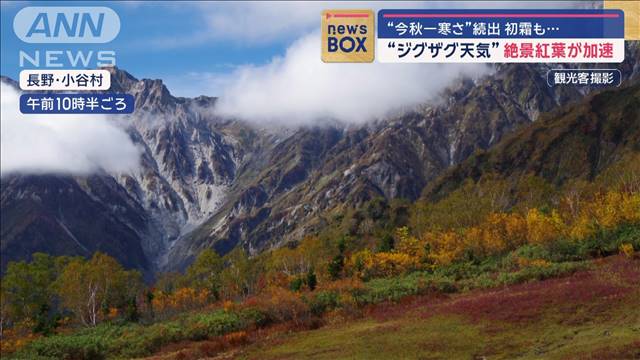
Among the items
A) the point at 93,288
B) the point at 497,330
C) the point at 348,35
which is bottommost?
the point at 93,288

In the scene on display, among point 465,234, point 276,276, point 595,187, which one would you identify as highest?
point 595,187

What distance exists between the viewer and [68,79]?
4422cm

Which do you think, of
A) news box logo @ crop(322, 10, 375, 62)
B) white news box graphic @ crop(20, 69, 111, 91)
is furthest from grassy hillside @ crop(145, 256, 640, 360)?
white news box graphic @ crop(20, 69, 111, 91)

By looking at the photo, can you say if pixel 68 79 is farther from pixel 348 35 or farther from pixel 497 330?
pixel 497 330

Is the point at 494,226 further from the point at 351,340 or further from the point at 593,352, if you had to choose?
the point at 593,352

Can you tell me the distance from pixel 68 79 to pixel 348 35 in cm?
1989

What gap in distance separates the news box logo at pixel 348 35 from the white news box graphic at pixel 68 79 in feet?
51.5

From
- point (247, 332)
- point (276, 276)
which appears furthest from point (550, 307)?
A: point (276, 276)

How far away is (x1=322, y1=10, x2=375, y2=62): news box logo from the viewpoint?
40.1 m

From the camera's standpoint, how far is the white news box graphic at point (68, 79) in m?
43.4

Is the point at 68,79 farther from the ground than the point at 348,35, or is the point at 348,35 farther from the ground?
the point at 348,35

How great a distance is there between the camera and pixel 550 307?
47812 millimetres

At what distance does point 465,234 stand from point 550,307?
76.4 meters

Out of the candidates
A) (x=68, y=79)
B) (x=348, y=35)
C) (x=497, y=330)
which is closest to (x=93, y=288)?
(x=68, y=79)
